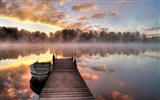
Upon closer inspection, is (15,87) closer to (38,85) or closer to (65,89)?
(38,85)

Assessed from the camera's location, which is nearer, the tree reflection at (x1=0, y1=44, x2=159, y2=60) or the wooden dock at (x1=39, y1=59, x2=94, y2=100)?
the wooden dock at (x1=39, y1=59, x2=94, y2=100)

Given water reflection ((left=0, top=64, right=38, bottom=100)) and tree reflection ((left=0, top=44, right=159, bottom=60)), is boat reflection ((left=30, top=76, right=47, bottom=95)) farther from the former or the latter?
tree reflection ((left=0, top=44, right=159, bottom=60))

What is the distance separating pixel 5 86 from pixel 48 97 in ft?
37.3

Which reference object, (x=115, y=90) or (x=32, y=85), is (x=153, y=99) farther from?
(x=32, y=85)

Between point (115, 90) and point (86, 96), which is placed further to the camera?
point (115, 90)

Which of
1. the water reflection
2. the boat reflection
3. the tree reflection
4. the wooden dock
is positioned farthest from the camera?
the tree reflection

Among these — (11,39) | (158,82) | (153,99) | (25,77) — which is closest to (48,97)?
(153,99)

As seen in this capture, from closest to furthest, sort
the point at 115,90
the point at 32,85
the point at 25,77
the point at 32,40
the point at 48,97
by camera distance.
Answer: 1. the point at 48,97
2. the point at 115,90
3. the point at 32,85
4. the point at 25,77
5. the point at 32,40

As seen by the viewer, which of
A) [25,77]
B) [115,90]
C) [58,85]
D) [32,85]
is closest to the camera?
[58,85]

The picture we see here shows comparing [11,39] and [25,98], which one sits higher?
[11,39]

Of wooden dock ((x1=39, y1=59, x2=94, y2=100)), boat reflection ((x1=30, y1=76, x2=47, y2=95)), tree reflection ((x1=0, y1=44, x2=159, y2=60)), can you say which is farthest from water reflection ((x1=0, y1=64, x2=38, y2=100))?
tree reflection ((x1=0, y1=44, x2=159, y2=60))

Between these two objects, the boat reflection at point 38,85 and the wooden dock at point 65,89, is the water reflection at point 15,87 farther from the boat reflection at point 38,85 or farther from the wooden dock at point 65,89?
the wooden dock at point 65,89

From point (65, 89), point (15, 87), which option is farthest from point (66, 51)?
point (65, 89)

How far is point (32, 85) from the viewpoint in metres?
19.7
